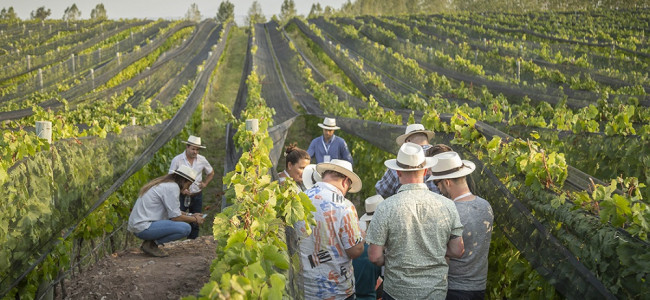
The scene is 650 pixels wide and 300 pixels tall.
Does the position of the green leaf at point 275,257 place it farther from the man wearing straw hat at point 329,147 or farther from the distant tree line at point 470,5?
the distant tree line at point 470,5

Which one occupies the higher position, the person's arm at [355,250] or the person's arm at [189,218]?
the person's arm at [355,250]

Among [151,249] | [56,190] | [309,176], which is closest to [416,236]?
[309,176]

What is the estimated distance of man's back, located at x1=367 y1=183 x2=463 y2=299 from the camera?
12.3 feet

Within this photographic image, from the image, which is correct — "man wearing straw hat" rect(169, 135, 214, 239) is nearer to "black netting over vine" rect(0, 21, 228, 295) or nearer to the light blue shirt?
"black netting over vine" rect(0, 21, 228, 295)

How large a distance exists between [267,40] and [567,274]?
42064 mm

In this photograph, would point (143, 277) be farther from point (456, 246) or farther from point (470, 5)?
point (470, 5)

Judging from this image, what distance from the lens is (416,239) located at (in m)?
3.77

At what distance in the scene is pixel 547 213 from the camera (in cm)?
406

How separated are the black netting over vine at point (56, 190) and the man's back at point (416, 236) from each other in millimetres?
2730

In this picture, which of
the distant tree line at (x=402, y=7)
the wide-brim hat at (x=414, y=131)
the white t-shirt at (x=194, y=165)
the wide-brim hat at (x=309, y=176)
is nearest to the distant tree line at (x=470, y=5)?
the distant tree line at (x=402, y=7)

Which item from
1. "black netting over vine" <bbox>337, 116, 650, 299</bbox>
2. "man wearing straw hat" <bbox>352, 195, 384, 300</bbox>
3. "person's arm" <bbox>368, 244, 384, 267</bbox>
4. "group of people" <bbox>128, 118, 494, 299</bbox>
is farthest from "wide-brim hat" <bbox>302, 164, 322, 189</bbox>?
"person's arm" <bbox>368, 244, 384, 267</bbox>

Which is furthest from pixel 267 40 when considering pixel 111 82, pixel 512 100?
pixel 512 100

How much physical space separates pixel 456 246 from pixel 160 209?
385 centimetres

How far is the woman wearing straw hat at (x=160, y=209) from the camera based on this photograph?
6449 millimetres
